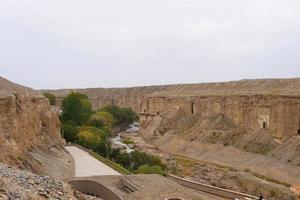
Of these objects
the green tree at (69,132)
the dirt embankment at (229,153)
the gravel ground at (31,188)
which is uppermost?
the gravel ground at (31,188)

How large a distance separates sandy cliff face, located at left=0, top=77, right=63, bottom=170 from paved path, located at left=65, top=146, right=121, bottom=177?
2068 millimetres

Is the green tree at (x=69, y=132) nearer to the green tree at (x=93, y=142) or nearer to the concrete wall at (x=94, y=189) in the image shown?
the green tree at (x=93, y=142)

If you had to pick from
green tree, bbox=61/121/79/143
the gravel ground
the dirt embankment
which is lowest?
the dirt embankment

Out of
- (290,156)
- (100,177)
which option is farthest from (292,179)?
(100,177)

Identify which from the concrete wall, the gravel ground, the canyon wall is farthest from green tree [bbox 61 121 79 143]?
the gravel ground

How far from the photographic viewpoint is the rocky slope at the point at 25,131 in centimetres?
2078

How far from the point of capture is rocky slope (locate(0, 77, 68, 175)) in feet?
68.2

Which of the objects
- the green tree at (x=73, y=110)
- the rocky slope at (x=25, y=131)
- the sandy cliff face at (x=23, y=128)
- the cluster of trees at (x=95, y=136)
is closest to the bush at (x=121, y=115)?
the cluster of trees at (x=95, y=136)

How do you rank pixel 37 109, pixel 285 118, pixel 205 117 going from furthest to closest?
pixel 205 117
pixel 285 118
pixel 37 109

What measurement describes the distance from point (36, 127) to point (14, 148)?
730 cm

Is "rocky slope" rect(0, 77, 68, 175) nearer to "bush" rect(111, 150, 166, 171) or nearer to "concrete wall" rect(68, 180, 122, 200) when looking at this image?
"concrete wall" rect(68, 180, 122, 200)

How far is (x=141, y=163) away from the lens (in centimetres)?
3150

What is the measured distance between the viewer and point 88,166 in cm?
2639

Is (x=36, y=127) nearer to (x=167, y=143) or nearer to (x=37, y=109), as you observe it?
(x=37, y=109)
